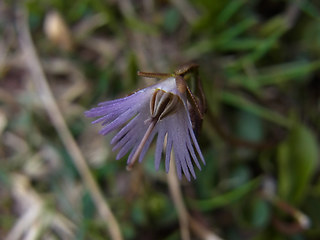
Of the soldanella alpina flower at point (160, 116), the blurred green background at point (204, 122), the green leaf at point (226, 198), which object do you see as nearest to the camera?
the soldanella alpina flower at point (160, 116)

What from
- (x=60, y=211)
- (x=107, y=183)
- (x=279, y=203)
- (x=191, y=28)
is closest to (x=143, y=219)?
(x=107, y=183)

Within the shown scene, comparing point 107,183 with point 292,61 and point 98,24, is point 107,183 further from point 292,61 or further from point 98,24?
point 292,61

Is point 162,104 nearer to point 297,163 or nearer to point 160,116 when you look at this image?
point 160,116

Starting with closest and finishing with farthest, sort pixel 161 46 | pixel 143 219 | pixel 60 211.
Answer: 1. pixel 143 219
2. pixel 60 211
3. pixel 161 46

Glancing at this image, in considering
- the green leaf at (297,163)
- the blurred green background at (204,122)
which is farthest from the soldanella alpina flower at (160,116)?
the green leaf at (297,163)

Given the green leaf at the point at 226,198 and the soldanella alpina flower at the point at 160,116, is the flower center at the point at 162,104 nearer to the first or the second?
the soldanella alpina flower at the point at 160,116

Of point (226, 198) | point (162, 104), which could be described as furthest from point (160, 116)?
point (226, 198)

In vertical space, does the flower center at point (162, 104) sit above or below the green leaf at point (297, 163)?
above

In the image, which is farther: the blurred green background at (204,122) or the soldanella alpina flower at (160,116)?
the blurred green background at (204,122)
